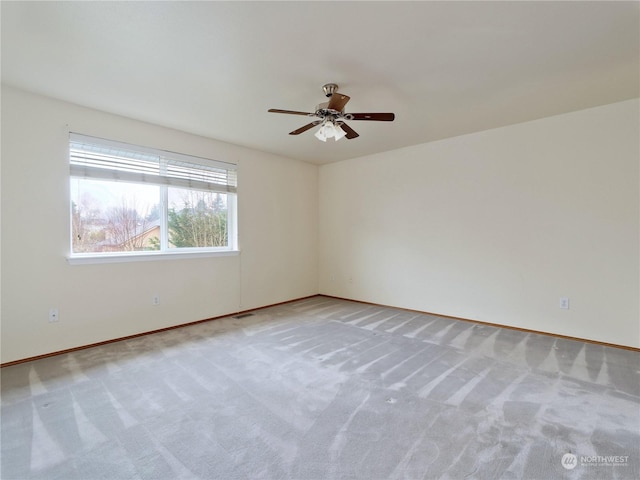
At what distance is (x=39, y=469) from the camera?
151 centimetres

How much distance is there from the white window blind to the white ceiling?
410 millimetres

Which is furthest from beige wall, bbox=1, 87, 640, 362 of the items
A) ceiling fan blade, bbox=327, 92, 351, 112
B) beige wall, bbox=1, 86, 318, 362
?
ceiling fan blade, bbox=327, 92, 351, 112

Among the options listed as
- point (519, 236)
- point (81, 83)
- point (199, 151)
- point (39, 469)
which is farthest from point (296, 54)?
point (519, 236)

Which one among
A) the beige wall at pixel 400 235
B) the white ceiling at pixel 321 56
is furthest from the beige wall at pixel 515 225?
the white ceiling at pixel 321 56

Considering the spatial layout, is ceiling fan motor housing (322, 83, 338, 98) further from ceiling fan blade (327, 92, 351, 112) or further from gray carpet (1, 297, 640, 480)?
gray carpet (1, 297, 640, 480)

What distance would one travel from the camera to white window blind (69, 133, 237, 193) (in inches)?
123

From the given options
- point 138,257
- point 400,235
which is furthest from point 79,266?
point 400,235

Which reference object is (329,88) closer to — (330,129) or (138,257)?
(330,129)

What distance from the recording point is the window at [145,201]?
125 inches

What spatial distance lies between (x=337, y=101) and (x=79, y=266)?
300cm

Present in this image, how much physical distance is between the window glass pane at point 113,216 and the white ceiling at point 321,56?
2.77 feet

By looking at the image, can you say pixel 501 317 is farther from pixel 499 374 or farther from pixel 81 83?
pixel 81 83

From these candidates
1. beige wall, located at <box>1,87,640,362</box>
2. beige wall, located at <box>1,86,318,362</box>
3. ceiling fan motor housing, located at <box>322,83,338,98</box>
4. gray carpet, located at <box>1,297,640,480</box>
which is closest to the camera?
gray carpet, located at <box>1,297,640,480</box>

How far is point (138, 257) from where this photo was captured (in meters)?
3.49
